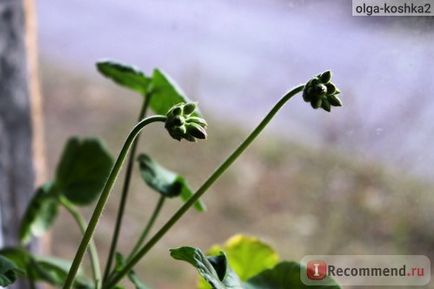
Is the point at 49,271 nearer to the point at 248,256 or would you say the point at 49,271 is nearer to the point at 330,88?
the point at 248,256

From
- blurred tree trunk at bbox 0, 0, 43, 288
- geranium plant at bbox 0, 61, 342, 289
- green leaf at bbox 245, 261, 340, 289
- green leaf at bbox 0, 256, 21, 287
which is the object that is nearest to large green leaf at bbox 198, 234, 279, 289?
geranium plant at bbox 0, 61, 342, 289

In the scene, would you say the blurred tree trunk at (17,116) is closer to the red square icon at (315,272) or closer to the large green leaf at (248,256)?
the large green leaf at (248,256)

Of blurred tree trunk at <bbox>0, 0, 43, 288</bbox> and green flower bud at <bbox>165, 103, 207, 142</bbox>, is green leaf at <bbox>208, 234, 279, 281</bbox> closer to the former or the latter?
green flower bud at <bbox>165, 103, 207, 142</bbox>

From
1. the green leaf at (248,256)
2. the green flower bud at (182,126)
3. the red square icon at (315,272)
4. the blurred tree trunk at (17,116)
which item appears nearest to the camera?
the green flower bud at (182,126)

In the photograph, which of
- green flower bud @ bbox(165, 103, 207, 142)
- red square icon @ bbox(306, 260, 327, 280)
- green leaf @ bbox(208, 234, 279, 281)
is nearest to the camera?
green flower bud @ bbox(165, 103, 207, 142)

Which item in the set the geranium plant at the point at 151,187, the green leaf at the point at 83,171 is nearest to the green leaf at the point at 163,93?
the geranium plant at the point at 151,187

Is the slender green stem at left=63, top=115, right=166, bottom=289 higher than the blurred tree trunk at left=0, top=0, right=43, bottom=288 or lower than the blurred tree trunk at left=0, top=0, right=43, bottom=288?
lower

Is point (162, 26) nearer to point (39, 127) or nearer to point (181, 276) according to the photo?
point (39, 127)
